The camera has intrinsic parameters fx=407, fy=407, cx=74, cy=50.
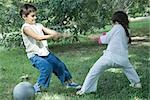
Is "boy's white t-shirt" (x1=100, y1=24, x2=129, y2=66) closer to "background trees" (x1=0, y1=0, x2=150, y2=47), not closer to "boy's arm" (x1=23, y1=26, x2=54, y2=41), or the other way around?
"boy's arm" (x1=23, y1=26, x2=54, y2=41)

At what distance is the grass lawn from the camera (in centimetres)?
551

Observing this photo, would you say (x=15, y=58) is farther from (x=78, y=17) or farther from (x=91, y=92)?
(x=91, y=92)

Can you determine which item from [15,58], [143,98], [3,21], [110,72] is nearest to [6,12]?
[3,21]

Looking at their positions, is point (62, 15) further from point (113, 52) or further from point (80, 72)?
point (113, 52)

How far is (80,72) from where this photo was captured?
725 cm

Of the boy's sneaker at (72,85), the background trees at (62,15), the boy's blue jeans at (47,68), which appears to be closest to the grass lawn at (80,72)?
the boy's sneaker at (72,85)

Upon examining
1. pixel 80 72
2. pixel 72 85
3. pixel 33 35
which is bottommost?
pixel 80 72

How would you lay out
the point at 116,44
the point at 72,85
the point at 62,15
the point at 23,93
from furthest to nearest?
the point at 62,15 < the point at 72,85 < the point at 116,44 < the point at 23,93

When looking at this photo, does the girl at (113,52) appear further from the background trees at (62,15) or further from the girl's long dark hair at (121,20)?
the background trees at (62,15)

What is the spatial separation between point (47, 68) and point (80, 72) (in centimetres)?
177

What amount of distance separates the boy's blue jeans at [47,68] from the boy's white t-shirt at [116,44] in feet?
2.54

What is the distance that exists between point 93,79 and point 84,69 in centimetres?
210

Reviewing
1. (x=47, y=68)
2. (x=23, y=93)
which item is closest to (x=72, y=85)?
(x=47, y=68)

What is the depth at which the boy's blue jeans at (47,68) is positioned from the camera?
5.55 meters
